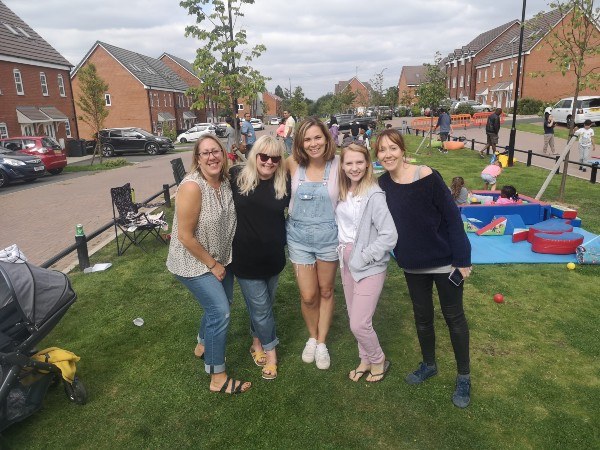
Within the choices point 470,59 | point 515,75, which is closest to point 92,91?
point 515,75

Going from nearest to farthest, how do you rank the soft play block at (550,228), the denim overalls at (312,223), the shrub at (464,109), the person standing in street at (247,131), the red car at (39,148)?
the denim overalls at (312,223)
the soft play block at (550,228)
the person standing in street at (247,131)
the red car at (39,148)
the shrub at (464,109)

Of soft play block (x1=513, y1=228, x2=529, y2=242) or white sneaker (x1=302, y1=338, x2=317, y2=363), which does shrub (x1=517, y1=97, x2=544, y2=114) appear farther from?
white sneaker (x1=302, y1=338, x2=317, y2=363)

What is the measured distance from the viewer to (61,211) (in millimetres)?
12164

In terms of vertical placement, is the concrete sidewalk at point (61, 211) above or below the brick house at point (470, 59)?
below

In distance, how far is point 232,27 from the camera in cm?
1171

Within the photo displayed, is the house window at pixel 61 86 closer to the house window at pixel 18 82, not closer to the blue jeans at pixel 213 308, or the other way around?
the house window at pixel 18 82

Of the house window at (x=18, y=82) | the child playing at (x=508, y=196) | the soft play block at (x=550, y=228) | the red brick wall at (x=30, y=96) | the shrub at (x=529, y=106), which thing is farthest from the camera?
the shrub at (x=529, y=106)

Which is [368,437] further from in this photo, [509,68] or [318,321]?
[509,68]

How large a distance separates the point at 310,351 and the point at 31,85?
104ft

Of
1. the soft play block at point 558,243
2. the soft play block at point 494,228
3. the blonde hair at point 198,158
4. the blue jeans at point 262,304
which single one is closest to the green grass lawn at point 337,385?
the blue jeans at point 262,304

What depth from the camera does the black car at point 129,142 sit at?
2934 centimetres

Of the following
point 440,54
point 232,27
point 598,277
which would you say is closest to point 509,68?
point 440,54

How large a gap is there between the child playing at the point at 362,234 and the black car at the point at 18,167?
58.8ft

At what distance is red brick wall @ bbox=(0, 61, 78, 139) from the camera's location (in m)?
26.1
